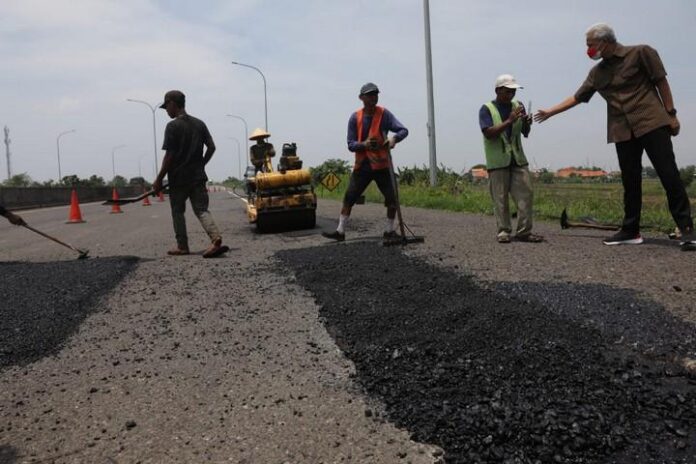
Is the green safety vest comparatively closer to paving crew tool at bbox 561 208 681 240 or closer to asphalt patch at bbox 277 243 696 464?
paving crew tool at bbox 561 208 681 240

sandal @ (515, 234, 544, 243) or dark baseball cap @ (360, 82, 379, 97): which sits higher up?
dark baseball cap @ (360, 82, 379, 97)

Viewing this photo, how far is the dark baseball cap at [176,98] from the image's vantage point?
6.66 meters

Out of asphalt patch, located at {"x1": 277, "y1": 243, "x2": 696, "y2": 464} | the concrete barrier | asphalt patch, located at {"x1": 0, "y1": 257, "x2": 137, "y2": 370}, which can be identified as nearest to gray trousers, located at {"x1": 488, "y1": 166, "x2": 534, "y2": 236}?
asphalt patch, located at {"x1": 277, "y1": 243, "x2": 696, "y2": 464}

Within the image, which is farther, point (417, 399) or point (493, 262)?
point (493, 262)

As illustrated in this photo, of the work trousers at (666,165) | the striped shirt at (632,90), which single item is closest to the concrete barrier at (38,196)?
the striped shirt at (632,90)

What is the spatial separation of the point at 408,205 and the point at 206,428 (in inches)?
532

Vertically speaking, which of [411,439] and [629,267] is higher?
[629,267]

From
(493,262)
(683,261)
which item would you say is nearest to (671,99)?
(683,261)

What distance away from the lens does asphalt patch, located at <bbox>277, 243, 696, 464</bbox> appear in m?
1.92

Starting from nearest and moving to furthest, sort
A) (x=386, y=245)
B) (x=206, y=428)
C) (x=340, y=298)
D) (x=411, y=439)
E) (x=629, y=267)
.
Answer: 1. (x=411, y=439)
2. (x=206, y=428)
3. (x=340, y=298)
4. (x=629, y=267)
5. (x=386, y=245)

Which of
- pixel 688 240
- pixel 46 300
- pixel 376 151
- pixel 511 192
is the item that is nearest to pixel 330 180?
pixel 376 151

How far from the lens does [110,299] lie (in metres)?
4.44

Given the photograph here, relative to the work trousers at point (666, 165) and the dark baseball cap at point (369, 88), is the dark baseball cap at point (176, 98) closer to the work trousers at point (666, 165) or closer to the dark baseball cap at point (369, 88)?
the dark baseball cap at point (369, 88)

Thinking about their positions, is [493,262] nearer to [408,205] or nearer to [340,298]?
[340,298]
